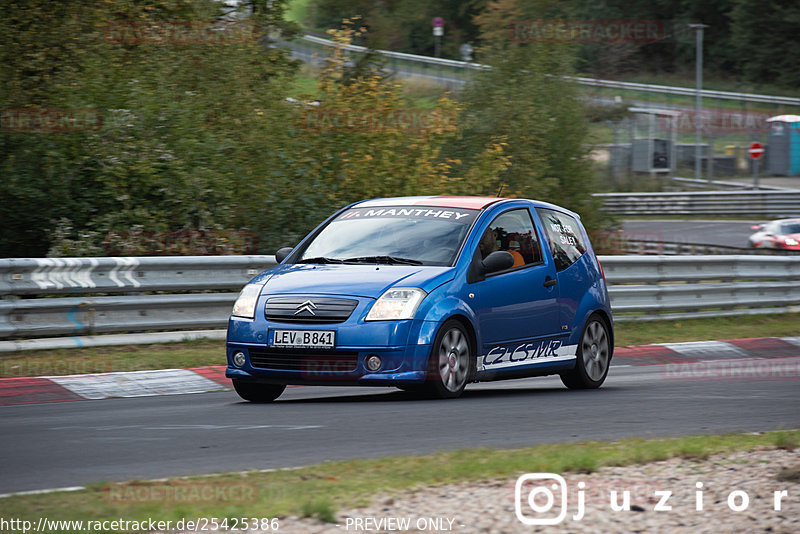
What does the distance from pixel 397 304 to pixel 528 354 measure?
188cm

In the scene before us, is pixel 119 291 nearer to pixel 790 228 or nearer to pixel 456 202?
pixel 456 202

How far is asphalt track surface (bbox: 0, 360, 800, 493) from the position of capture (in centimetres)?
607

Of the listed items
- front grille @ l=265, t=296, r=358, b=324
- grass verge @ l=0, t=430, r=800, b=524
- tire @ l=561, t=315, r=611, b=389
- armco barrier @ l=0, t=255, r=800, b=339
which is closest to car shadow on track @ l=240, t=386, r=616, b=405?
tire @ l=561, t=315, r=611, b=389

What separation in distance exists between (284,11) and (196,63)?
532cm

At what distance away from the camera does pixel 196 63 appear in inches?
699

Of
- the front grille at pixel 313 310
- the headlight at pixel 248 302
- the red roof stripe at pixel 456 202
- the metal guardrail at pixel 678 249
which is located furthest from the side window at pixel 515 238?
the metal guardrail at pixel 678 249

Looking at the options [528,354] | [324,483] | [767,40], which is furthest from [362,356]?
[767,40]

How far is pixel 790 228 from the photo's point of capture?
130 feet

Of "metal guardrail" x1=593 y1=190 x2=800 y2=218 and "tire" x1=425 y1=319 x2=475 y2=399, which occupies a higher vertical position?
"tire" x1=425 y1=319 x2=475 y2=399

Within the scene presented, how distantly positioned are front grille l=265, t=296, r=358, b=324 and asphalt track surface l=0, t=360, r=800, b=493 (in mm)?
643

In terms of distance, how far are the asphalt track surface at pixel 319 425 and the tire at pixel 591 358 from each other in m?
→ 0.32

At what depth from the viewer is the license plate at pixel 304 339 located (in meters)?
8.55

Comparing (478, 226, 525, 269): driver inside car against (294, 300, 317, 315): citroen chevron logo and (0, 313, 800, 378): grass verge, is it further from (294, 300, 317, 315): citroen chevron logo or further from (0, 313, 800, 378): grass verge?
(0, 313, 800, 378): grass verge

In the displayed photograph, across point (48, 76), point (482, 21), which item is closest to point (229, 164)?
point (48, 76)
